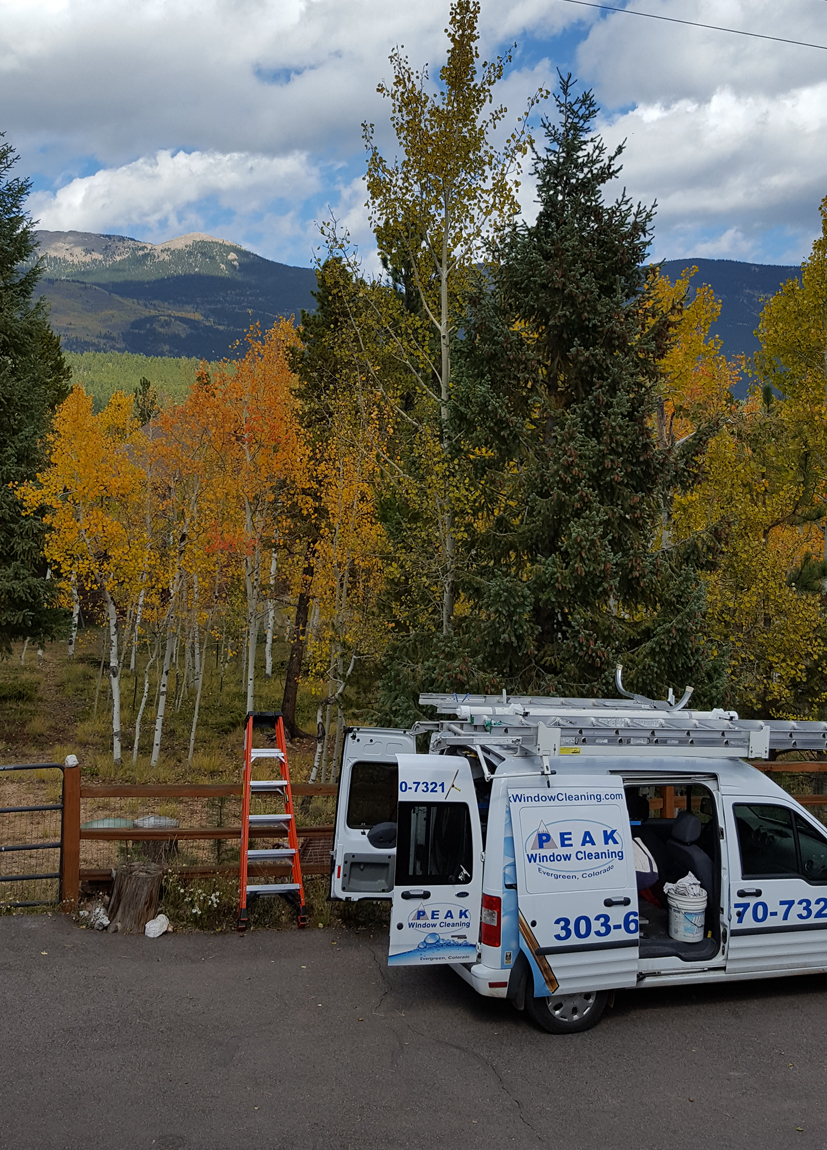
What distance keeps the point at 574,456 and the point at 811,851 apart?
6137 mm

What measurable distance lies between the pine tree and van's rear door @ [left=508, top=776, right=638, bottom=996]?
5299 millimetres

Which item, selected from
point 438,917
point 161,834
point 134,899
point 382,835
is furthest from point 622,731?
point 161,834

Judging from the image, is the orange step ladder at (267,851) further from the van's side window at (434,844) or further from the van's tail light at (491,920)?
the van's tail light at (491,920)

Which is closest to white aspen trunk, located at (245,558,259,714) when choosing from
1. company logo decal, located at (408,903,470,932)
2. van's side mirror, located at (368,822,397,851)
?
van's side mirror, located at (368,822,397,851)

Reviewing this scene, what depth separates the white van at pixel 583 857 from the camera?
251 inches

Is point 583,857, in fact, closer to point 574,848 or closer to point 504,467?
point 574,848

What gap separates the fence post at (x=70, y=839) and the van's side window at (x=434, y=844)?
3773 millimetres

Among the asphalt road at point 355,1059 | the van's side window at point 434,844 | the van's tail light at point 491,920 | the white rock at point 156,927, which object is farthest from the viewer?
the white rock at point 156,927

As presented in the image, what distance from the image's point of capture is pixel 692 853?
7.49m

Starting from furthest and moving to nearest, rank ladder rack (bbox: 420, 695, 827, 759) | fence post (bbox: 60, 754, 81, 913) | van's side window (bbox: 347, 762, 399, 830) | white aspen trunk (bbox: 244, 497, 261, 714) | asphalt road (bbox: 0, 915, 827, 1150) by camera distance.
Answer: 1. white aspen trunk (bbox: 244, 497, 261, 714)
2. van's side window (bbox: 347, 762, 399, 830)
3. fence post (bbox: 60, 754, 81, 913)
4. ladder rack (bbox: 420, 695, 827, 759)
5. asphalt road (bbox: 0, 915, 827, 1150)

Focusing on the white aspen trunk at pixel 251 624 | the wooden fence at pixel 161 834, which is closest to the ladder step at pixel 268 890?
the wooden fence at pixel 161 834

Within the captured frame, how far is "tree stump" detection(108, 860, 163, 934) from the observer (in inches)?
326

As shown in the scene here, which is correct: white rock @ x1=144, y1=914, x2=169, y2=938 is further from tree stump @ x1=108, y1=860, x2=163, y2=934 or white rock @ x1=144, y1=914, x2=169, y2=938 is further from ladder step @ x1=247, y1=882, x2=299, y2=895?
ladder step @ x1=247, y1=882, x2=299, y2=895

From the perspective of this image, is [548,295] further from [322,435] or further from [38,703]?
[38,703]
